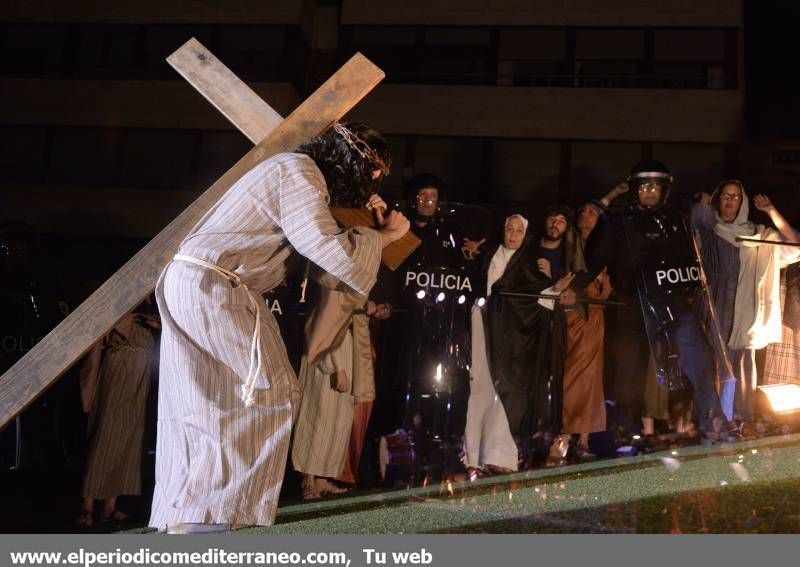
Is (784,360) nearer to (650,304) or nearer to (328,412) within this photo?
(650,304)

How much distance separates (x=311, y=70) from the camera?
2014cm

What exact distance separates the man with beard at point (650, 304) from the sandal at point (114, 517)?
354 centimetres

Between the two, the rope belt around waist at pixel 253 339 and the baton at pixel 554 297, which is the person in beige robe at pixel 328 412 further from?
the rope belt around waist at pixel 253 339

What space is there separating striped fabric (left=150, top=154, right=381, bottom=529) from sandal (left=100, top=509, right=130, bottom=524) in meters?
2.44

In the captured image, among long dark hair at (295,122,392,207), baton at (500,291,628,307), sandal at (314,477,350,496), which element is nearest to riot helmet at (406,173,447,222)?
baton at (500,291,628,307)

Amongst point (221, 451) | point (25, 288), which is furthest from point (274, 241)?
point (25, 288)

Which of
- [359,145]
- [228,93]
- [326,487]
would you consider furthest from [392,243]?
[359,145]

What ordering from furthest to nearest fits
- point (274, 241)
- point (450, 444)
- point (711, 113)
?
point (711, 113), point (450, 444), point (274, 241)

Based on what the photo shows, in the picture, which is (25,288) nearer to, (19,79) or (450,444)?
(450,444)

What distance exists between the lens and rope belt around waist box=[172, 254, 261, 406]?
116 inches

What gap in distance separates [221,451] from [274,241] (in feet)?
2.56

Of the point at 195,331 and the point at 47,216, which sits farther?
the point at 47,216

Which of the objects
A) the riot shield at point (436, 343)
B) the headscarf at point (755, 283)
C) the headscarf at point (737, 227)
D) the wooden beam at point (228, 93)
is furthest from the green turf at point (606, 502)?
the headscarf at point (737, 227)

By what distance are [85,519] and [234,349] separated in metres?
2.92
